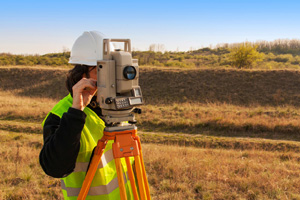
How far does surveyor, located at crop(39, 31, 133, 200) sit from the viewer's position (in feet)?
4.58

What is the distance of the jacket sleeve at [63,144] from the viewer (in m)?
1.38

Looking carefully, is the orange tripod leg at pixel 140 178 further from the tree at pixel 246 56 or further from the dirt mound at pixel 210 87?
the tree at pixel 246 56

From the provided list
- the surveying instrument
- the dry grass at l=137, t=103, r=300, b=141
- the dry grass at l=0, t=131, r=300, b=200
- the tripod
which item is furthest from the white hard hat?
the dry grass at l=137, t=103, r=300, b=141

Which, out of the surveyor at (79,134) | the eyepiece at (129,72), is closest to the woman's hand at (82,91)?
the surveyor at (79,134)

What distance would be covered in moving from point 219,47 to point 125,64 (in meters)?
55.3

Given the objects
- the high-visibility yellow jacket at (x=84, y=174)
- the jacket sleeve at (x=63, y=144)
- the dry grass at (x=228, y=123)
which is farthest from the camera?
the dry grass at (x=228, y=123)

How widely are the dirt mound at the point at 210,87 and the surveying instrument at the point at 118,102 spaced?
1703cm

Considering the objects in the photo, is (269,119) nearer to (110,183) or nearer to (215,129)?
(215,129)

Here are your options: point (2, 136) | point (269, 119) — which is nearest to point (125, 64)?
point (2, 136)

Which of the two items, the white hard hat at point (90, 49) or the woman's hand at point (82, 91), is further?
the white hard hat at point (90, 49)

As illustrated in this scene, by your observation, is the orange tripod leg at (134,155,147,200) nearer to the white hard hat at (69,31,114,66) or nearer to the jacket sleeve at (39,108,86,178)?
the jacket sleeve at (39,108,86,178)

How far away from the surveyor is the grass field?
2170 millimetres

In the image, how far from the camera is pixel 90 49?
1.87 m

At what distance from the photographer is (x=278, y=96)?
17625 millimetres
